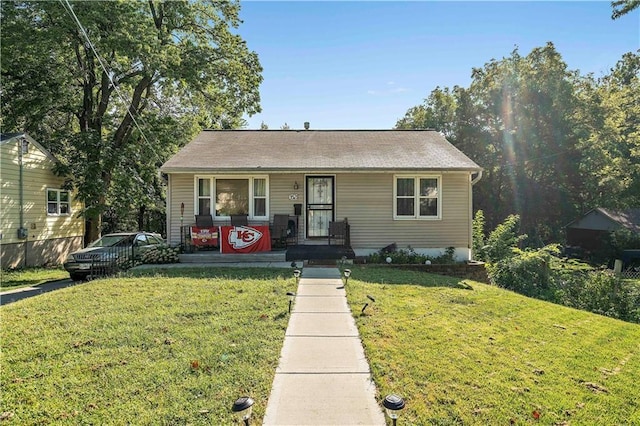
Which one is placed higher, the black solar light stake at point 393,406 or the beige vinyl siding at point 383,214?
the beige vinyl siding at point 383,214

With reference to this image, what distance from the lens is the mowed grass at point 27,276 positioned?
11.4 m

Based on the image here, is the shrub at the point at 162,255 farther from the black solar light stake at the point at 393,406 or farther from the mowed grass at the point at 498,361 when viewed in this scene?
the black solar light stake at the point at 393,406

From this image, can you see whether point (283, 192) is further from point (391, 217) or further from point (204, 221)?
point (391, 217)

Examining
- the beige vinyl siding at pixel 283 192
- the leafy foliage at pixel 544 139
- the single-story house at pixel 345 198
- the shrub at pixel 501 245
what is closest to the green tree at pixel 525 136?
the leafy foliage at pixel 544 139

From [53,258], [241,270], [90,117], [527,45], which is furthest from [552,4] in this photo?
[53,258]

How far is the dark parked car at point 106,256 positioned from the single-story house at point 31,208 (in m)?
4.81

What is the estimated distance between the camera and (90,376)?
3.68 m

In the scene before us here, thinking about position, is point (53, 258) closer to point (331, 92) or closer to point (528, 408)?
point (331, 92)

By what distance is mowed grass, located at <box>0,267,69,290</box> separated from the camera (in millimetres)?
11422

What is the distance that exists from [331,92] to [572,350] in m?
15.7

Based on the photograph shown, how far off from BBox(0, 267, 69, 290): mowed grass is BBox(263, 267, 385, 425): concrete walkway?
10.5 m

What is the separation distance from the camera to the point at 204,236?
11234 mm

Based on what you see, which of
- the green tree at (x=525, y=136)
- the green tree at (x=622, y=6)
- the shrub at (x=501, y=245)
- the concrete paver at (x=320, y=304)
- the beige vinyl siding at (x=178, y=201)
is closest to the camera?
the green tree at (x=622, y=6)

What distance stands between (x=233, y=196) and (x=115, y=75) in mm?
10257
